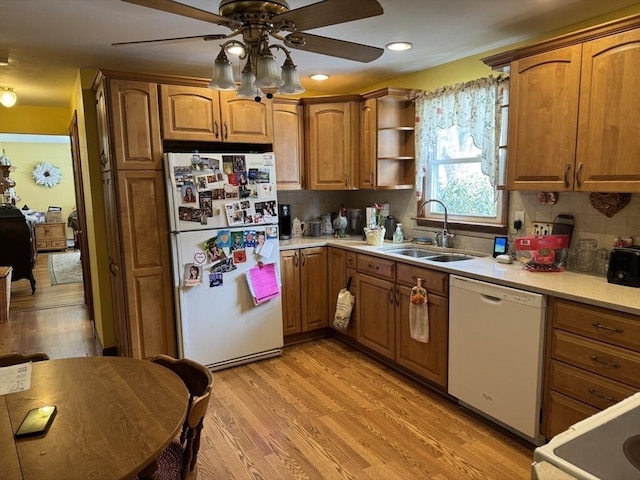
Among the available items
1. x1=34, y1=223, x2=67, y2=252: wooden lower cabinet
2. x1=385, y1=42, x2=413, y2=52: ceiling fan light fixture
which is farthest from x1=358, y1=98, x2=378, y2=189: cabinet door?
x1=34, y1=223, x2=67, y2=252: wooden lower cabinet

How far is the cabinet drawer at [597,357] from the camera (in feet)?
6.35

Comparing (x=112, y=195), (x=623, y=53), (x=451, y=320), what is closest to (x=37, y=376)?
(x=112, y=195)

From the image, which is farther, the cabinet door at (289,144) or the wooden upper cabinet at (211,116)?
the cabinet door at (289,144)

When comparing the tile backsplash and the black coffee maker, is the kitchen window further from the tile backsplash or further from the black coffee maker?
the black coffee maker

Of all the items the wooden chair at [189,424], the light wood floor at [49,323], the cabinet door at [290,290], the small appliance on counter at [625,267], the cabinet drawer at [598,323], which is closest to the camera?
the wooden chair at [189,424]

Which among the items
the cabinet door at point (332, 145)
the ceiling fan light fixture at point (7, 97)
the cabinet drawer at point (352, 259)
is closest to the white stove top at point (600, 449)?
the cabinet drawer at point (352, 259)

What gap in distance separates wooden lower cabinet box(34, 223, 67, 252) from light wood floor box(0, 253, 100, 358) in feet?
11.3

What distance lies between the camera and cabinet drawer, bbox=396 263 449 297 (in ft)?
9.21

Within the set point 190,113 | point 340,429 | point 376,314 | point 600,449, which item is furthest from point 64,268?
point 600,449

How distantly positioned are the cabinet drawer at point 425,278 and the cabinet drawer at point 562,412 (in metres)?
0.84

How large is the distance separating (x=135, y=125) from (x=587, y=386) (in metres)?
3.07

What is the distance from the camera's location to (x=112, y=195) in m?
3.10

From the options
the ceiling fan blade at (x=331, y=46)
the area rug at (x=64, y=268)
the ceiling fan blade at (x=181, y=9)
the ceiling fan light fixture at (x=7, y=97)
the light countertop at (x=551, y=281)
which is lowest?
the area rug at (x=64, y=268)

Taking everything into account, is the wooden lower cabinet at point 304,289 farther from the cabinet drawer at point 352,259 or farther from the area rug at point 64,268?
the area rug at point 64,268
